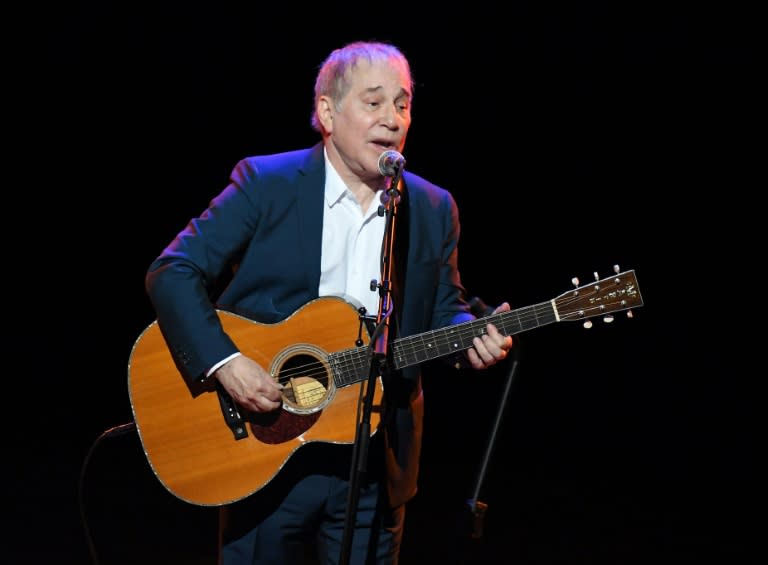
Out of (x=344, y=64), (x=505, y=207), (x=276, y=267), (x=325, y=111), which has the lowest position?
(x=276, y=267)

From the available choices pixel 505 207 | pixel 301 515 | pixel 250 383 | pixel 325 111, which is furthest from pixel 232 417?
pixel 505 207

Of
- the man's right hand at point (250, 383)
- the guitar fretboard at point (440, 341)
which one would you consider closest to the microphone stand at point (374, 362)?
the guitar fretboard at point (440, 341)

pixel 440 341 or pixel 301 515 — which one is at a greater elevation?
pixel 440 341

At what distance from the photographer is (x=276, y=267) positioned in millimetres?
2979

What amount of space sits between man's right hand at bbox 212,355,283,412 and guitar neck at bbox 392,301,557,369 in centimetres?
44

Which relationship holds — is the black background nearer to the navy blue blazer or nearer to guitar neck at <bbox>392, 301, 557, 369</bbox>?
the navy blue blazer

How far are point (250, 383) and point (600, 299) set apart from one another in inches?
48.6

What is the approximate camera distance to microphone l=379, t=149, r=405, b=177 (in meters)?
2.64

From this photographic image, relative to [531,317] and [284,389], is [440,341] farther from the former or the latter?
[284,389]

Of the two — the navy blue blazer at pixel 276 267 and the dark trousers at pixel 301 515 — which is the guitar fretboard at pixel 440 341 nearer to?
the navy blue blazer at pixel 276 267

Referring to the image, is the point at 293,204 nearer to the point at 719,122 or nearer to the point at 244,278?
the point at 244,278

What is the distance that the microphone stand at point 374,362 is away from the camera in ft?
7.98

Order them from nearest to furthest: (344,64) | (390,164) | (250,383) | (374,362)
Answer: (374,362), (390,164), (250,383), (344,64)

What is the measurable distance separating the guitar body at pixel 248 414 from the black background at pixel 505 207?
6.64 feet
